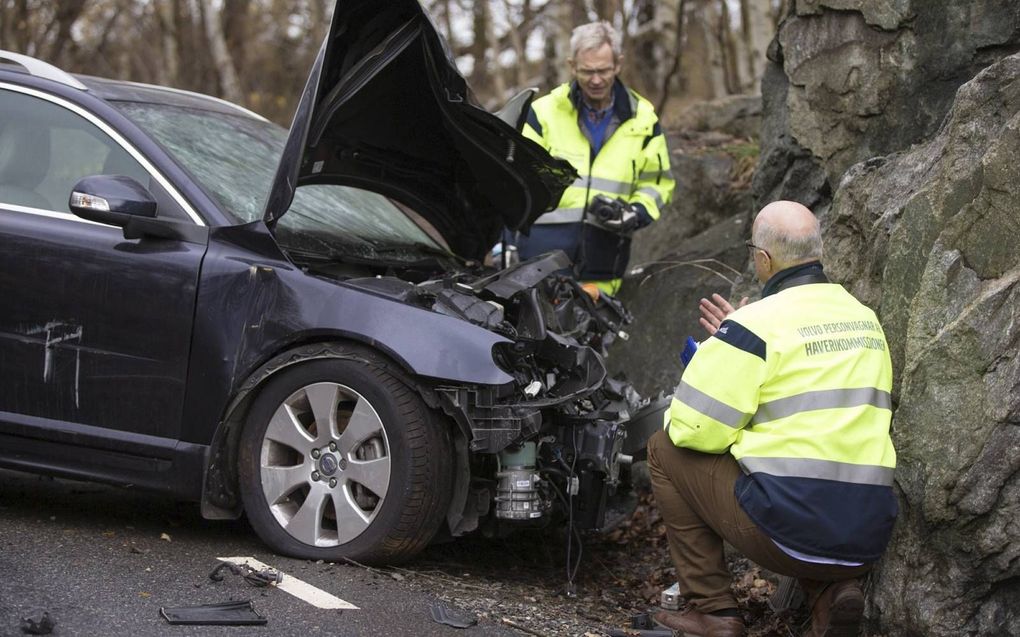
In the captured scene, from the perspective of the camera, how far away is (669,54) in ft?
54.0

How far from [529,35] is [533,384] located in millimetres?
14860

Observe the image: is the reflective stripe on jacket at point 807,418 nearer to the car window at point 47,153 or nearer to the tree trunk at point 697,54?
the car window at point 47,153

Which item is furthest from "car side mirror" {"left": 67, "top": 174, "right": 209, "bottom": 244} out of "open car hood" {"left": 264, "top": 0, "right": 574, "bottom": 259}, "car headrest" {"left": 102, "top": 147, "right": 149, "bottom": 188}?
"open car hood" {"left": 264, "top": 0, "right": 574, "bottom": 259}

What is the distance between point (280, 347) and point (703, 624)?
191cm

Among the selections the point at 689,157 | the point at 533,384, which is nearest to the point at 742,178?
the point at 689,157

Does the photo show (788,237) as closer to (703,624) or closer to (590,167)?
(703,624)

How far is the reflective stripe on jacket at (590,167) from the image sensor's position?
23.5 ft

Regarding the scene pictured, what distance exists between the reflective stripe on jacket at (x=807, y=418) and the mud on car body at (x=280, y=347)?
38.0 inches

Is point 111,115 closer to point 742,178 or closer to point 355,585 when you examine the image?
point 355,585

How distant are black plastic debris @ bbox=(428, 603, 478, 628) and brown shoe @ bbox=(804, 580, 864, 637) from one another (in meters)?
1.19

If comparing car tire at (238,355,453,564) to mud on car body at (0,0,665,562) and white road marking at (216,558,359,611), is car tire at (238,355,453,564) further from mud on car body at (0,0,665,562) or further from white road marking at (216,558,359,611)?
white road marking at (216,558,359,611)

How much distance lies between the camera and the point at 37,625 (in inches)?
153

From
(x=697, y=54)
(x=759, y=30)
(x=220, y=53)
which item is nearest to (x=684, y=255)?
(x=759, y=30)

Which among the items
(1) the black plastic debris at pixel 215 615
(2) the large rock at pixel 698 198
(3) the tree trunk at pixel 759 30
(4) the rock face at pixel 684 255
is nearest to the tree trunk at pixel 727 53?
(3) the tree trunk at pixel 759 30
